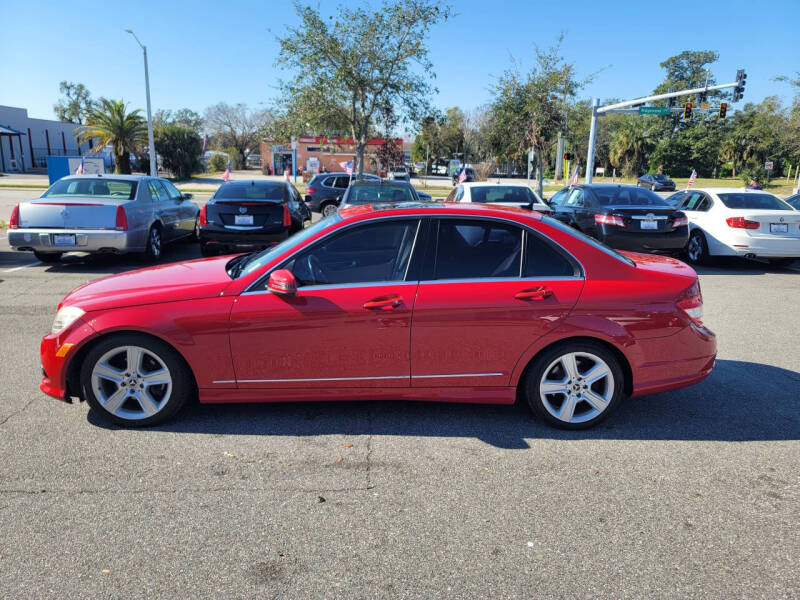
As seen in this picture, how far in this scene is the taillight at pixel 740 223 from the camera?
10.9m

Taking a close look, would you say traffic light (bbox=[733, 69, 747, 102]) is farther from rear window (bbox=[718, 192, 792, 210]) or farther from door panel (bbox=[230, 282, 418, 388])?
door panel (bbox=[230, 282, 418, 388])

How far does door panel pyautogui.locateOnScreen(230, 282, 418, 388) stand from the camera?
3990 mm

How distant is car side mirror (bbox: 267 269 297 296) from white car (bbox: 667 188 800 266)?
9.95 meters

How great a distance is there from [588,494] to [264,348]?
86.5 inches

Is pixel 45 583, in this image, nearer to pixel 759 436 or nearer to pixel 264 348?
pixel 264 348

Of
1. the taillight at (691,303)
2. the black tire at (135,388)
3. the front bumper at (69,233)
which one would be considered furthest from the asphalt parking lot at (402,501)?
the front bumper at (69,233)

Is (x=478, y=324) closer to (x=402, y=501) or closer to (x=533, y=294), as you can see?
(x=533, y=294)

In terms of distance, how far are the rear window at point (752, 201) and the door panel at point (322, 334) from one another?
10055mm

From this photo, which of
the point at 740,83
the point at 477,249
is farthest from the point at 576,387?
the point at 740,83

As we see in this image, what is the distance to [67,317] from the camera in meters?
4.07

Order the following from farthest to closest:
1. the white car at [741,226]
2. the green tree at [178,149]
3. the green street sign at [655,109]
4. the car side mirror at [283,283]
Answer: the green tree at [178,149]
the green street sign at [655,109]
the white car at [741,226]
the car side mirror at [283,283]

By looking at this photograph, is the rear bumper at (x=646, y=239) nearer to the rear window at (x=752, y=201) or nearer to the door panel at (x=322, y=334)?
the rear window at (x=752, y=201)

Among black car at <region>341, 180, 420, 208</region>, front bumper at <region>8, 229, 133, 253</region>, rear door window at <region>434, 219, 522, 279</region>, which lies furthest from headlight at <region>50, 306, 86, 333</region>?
black car at <region>341, 180, 420, 208</region>

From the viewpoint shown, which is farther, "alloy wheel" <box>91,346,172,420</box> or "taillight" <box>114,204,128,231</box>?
"taillight" <box>114,204,128,231</box>
